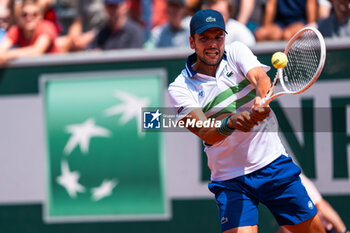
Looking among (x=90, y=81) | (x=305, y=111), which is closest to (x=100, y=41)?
(x=90, y=81)

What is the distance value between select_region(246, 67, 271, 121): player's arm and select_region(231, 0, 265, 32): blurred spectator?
9.58 feet

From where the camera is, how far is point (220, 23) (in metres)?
4.19

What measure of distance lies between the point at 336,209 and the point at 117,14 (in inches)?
131

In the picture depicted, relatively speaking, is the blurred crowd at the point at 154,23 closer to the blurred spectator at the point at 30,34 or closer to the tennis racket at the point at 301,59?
the blurred spectator at the point at 30,34

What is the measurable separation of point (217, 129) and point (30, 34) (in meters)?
3.86

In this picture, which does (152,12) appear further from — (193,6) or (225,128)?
(225,128)

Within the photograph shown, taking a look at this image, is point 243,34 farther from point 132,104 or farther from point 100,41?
point 100,41

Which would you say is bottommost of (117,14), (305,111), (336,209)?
(336,209)

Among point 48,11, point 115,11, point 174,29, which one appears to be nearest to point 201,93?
point 174,29

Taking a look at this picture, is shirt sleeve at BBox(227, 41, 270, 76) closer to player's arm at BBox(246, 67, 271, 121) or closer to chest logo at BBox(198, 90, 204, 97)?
player's arm at BBox(246, 67, 271, 121)

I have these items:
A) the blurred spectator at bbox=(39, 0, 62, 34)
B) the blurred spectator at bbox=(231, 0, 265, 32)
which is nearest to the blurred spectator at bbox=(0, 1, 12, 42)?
the blurred spectator at bbox=(39, 0, 62, 34)

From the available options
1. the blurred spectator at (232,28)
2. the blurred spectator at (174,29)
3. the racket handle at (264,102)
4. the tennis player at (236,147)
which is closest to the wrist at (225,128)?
the tennis player at (236,147)

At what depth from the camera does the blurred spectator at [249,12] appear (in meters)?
6.95

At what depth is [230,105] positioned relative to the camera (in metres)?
4.31
